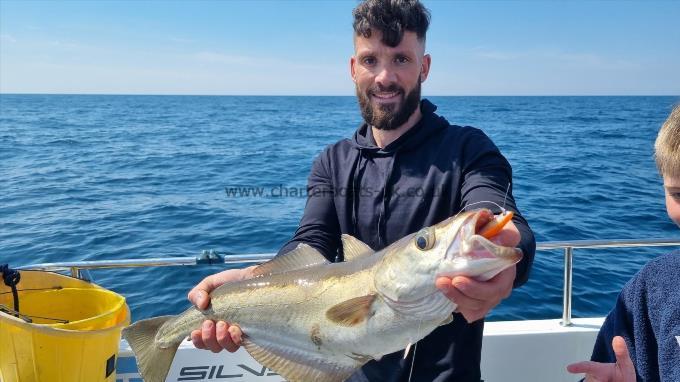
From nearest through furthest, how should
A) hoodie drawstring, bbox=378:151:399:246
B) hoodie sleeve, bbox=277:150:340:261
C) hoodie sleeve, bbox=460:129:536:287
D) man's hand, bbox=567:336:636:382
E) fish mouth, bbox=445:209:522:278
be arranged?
fish mouth, bbox=445:209:522:278, man's hand, bbox=567:336:636:382, hoodie sleeve, bbox=460:129:536:287, hoodie drawstring, bbox=378:151:399:246, hoodie sleeve, bbox=277:150:340:261

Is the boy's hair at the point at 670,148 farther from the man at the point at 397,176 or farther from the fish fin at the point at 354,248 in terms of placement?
the fish fin at the point at 354,248

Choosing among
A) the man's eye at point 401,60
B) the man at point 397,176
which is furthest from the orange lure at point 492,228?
the man's eye at point 401,60

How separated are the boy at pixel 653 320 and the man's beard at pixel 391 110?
1515 millimetres

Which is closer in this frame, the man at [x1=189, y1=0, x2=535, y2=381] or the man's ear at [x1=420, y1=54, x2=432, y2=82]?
the man at [x1=189, y1=0, x2=535, y2=381]

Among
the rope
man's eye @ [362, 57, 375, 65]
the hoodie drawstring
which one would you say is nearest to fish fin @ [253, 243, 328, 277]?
the hoodie drawstring

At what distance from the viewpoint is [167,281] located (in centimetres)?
892

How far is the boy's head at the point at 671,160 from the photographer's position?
2.18 metres

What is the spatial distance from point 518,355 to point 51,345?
373 centimetres

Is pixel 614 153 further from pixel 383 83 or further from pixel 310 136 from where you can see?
pixel 383 83

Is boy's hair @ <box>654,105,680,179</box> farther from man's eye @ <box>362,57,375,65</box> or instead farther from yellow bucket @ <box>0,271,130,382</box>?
yellow bucket @ <box>0,271,130,382</box>

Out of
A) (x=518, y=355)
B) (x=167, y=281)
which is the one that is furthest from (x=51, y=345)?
(x=167, y=281)

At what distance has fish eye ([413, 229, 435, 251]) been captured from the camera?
219 cm

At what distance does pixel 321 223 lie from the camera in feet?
11.5

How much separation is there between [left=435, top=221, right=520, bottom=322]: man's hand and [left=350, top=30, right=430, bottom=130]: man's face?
1.46 m
